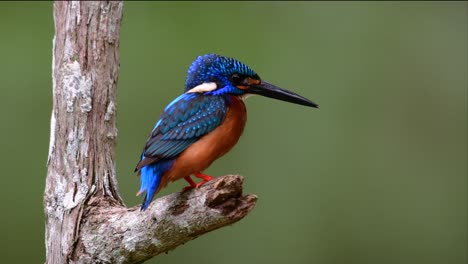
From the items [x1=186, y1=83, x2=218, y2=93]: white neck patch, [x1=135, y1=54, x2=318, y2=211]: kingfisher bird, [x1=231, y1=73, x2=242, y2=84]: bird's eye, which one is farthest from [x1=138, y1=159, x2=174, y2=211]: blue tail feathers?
[x1=231, y1=73, x2=242, y2=84]: bird's eye

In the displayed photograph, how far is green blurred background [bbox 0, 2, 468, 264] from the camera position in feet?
20.9

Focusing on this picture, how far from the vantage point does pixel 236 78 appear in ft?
14.9

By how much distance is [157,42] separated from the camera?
6516 millimetres

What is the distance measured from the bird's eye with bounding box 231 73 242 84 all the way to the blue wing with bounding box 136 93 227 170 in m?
0.19

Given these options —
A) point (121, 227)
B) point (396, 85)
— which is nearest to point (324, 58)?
point (396, 85)

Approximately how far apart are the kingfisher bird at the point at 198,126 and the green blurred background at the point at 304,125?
5.72 feet

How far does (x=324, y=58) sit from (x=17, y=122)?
2.48 meters

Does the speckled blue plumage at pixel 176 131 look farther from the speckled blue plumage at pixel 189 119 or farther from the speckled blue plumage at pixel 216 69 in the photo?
the speckled blue plumage at pixel 216 69

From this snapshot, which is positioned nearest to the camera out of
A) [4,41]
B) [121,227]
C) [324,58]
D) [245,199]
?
[245,199]

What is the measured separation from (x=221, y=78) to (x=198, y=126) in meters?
0.42

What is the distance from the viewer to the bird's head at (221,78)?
14.8 ft

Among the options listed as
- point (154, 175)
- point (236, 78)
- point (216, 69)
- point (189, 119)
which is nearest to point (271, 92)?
point (236, 78)

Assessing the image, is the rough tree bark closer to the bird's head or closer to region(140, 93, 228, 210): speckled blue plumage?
region(140, 93, 228, 210): speckled blue plumage

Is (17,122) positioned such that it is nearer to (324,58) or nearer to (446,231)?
(324,58)
